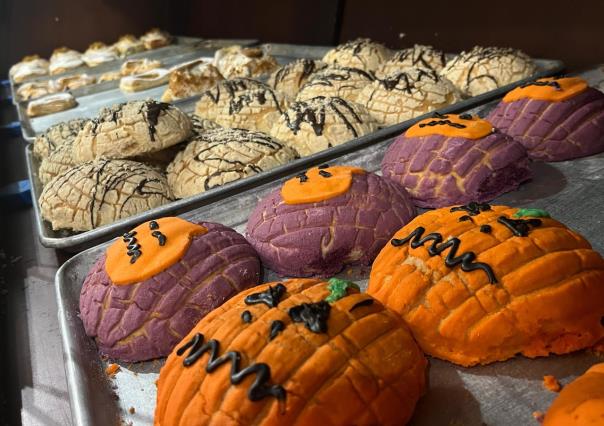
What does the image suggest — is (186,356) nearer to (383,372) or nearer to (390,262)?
(383,372)

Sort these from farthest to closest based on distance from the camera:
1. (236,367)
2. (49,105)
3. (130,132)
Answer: (49,105) < (130,132) < (236,367)

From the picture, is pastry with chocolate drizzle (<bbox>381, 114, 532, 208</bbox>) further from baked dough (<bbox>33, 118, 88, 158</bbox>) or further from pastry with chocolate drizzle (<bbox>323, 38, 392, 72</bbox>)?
baked dough (<bbox>33, 118, 88, 158</bbox>)

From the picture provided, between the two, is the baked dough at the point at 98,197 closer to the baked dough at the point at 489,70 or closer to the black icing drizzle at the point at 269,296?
the black icing drizzle at the point at 269,296

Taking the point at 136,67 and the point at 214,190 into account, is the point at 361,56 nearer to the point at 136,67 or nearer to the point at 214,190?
the point at 214,190

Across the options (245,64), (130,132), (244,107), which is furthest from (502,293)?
(245,64)

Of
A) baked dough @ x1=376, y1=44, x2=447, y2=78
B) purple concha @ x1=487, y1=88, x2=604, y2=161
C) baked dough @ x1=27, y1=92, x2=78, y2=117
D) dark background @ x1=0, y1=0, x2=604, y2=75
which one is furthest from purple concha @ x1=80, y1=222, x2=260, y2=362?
baked dough @ x1=27, y1=92, x2=78, y2=117

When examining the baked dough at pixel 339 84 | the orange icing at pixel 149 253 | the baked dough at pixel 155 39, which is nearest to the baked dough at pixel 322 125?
the baked dough at pixel 339 84

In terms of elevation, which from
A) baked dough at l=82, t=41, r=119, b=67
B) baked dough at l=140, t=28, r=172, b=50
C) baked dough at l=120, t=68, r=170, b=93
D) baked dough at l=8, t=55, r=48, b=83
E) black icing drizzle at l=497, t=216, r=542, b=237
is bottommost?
baked dough at l=8, t=55, r=48, b=83
